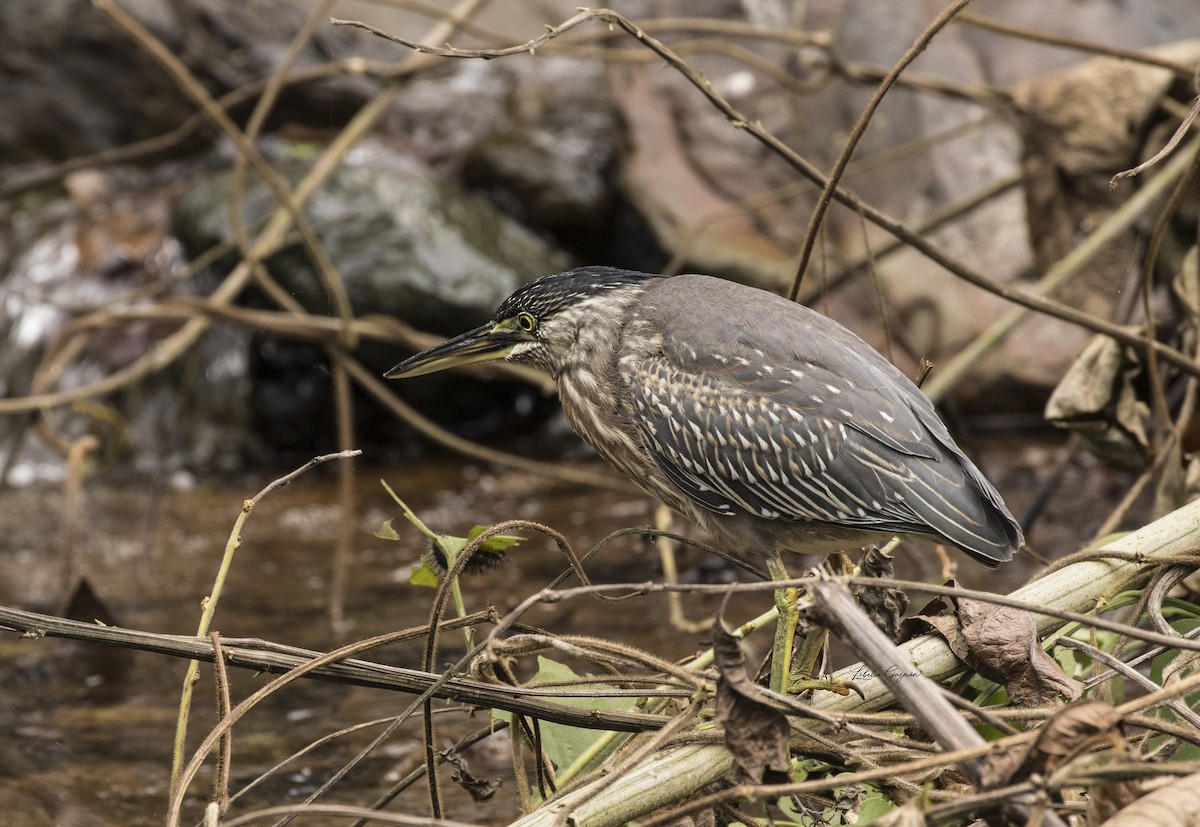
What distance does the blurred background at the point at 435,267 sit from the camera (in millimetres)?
4953

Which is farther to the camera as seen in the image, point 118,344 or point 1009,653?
point 118,344

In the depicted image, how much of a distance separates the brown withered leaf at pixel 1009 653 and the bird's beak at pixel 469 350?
1541 millimetres

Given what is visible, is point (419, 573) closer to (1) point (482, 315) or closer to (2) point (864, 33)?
(1) point (482, 315)

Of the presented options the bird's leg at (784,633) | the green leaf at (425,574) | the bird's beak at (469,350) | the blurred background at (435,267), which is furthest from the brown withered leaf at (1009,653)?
the bird's beak at (469,350)

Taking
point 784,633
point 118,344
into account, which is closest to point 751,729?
point 784,633

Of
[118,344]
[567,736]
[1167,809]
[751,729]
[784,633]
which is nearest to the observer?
[1167,809]

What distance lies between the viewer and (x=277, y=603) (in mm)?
6184

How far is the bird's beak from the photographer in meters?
3.50

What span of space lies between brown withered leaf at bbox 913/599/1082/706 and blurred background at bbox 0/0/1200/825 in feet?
4.31

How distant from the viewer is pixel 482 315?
8.45m

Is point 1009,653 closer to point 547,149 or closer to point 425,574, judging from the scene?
point 425,574

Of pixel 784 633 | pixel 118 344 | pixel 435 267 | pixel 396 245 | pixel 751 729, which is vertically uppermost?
pixel 751 729

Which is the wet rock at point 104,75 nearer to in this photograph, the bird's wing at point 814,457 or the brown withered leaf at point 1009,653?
the bird's wing at point 814,457

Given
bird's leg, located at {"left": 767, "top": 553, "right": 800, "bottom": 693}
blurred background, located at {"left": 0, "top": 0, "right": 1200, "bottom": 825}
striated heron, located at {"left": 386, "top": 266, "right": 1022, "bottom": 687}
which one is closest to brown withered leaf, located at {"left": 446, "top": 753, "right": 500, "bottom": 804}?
bird's leg, located at {"left": 767, "top": 553, "right": 800, "bottom": 693}
